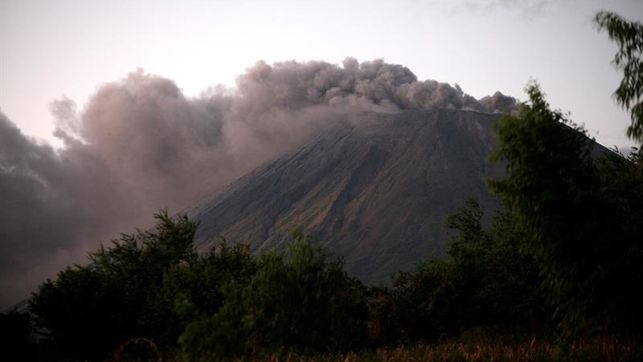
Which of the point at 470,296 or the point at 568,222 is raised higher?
the point at 568,222

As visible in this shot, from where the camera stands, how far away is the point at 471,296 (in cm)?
3077

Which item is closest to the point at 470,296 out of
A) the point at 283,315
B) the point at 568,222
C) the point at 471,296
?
the point at 471,296

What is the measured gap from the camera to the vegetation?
1252 cm

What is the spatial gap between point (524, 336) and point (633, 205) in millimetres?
8996

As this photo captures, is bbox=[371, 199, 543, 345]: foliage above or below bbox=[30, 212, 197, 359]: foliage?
below

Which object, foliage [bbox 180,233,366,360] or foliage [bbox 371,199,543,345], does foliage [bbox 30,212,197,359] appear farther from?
foliage [bbox 371,199,543,345]

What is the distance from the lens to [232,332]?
12938mm

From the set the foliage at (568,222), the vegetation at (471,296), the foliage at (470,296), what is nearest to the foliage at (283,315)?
the vegetation at (471,296)

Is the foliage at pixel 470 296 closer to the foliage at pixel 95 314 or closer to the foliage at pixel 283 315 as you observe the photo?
the foliage at pixel 283 315

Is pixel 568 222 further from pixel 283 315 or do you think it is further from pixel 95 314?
pixel 95 314

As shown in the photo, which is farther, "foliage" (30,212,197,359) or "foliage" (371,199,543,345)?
"foliage" (371,199,543,345)

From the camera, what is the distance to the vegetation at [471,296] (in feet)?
41.1

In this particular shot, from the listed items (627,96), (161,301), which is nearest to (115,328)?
(161,301)

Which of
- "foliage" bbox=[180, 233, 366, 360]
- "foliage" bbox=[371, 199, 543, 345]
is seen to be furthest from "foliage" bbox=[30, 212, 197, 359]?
"foliage" bbox=[371, 199, 543, 345]
